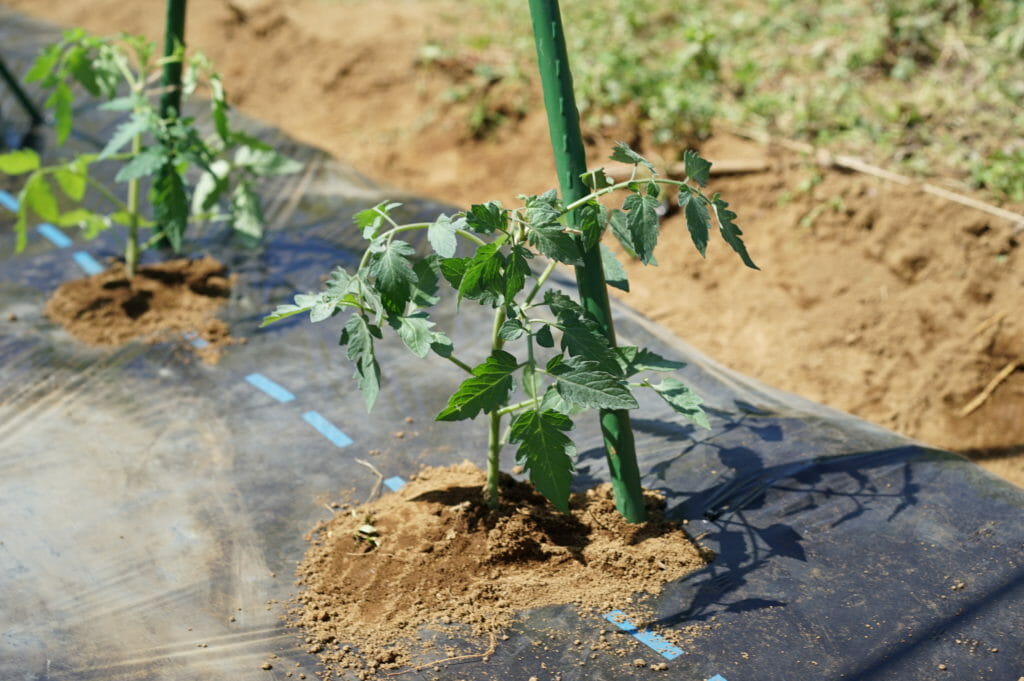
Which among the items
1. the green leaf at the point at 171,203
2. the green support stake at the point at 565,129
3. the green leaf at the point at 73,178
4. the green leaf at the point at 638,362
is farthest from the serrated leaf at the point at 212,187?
the green leaf at the point at 638,362

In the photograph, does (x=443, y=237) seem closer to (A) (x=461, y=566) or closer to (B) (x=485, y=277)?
(B) (x=485, y=277)

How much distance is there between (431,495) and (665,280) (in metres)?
2.33

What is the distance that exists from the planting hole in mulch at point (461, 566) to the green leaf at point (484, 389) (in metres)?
0.40

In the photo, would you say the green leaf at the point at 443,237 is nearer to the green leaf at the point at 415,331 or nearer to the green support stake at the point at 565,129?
the green leaf at the point at 415,331

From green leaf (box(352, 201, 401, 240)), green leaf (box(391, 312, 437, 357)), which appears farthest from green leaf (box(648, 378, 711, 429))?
green leaf (box(352, 201, 401, 240))

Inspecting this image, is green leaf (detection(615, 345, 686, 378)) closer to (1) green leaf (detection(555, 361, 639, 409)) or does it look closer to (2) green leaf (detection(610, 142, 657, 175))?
(1) green leaf (detection(555, 361, 639, 409))

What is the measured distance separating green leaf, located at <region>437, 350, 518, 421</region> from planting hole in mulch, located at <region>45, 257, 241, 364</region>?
152cm

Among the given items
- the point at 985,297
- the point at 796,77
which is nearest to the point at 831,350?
the point at 985,297

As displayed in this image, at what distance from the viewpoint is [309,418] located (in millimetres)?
2822

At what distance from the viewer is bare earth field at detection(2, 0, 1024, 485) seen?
3684 millimetres

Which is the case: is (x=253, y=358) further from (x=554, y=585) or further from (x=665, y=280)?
(x=665, y=280)

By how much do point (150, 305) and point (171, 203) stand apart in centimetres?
46

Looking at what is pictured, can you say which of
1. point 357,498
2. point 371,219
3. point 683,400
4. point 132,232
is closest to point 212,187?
point 132,232

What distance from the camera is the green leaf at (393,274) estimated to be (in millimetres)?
1828
